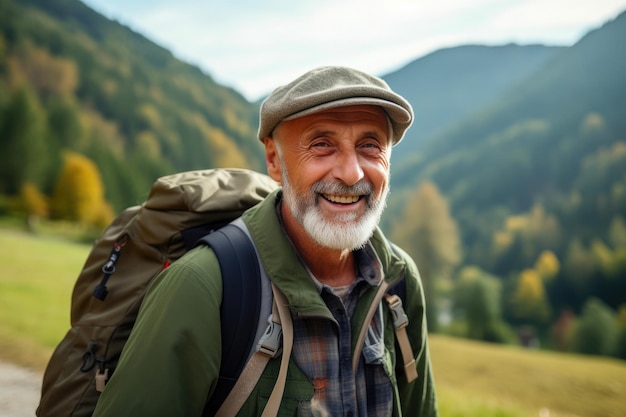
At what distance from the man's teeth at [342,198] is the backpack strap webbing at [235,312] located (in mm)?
534

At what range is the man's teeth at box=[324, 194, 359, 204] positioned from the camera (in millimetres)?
2371

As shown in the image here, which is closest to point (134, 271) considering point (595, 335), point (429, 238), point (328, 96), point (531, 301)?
point (328, 96)

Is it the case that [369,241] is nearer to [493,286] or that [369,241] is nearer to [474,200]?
[493,286]

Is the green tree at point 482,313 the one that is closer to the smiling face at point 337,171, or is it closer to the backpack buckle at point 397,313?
the backpack buckle at point 397,313

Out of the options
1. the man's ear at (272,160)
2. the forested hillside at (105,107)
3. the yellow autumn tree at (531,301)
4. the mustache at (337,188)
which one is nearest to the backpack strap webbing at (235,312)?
the mustache at (337,188)

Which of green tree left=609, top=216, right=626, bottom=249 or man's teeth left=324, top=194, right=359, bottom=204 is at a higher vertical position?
man's teeth left=324, top=194, right=359, bottom=204

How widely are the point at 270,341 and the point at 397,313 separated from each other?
0.77 metres

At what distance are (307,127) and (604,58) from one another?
189m

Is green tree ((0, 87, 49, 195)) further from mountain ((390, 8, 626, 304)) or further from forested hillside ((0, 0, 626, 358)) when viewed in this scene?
mountain ((390, 8, 626, 304))

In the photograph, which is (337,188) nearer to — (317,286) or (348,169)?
(348,169)

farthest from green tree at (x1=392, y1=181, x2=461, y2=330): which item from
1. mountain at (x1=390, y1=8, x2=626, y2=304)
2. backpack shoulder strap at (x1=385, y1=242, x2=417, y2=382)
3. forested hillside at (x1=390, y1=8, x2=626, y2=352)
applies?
backpack shoulder strap at (x1=385, y1=242, x2=417, y2=382)

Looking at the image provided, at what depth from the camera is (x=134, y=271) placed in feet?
7.84

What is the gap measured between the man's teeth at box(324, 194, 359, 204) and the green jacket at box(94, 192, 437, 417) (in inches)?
11.7

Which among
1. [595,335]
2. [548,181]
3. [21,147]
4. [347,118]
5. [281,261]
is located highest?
[347,118]
